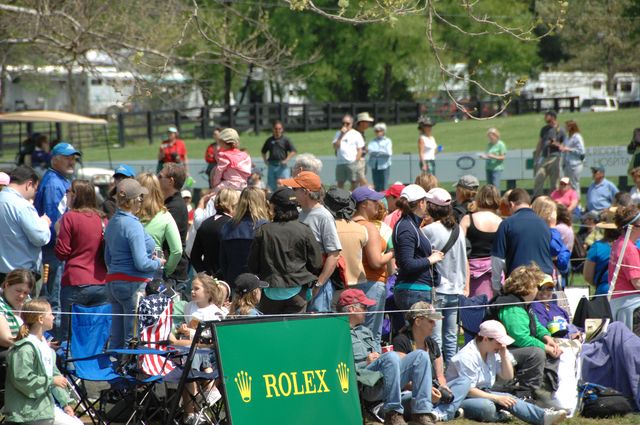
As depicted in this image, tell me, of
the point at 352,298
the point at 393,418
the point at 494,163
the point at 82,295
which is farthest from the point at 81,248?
the point at 494,163

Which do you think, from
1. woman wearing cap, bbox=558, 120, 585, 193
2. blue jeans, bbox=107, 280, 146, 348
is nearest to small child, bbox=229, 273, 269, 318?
blue jeans, bbox=107, 280, 146, 348

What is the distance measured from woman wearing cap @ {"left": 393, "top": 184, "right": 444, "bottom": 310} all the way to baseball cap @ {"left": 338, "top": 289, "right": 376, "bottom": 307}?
61 cm

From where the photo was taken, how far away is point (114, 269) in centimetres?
816

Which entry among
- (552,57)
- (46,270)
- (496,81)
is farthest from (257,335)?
(552,57)

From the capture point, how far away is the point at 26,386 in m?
6.68

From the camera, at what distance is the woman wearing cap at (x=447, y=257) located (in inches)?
337

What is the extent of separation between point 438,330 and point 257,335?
2427 millimetres

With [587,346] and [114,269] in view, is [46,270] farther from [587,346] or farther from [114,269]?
[587,346]

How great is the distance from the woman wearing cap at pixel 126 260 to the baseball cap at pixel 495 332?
8.56 ft

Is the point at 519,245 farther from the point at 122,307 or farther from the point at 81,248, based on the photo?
the point at 81,248

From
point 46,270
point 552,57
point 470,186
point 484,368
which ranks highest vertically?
point 552,57

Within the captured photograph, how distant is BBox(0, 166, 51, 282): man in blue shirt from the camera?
336 inches

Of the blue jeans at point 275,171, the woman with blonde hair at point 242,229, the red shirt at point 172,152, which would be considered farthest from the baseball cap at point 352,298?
the red shirt at point 172,152

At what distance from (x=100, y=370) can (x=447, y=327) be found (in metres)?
2.98
